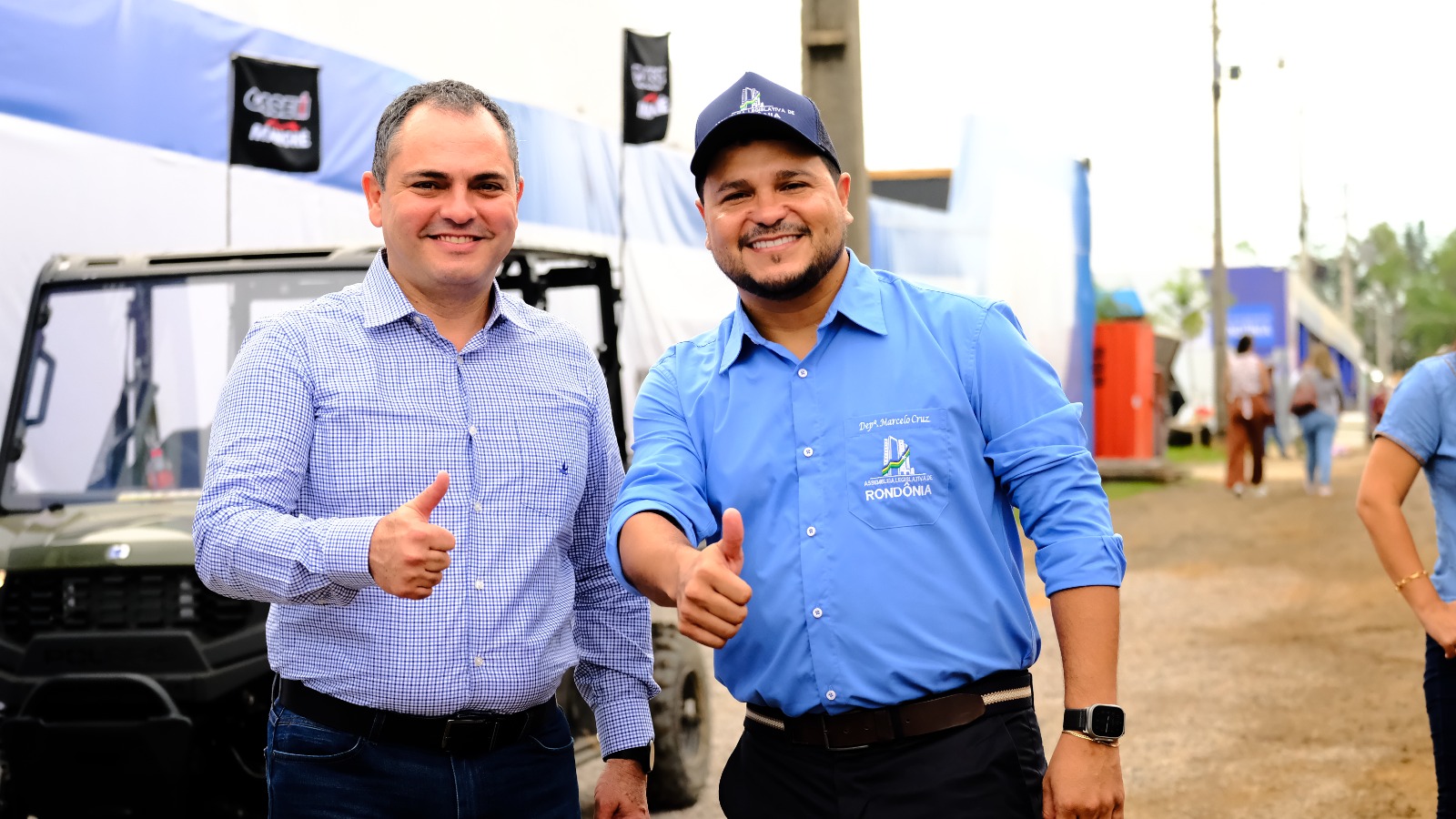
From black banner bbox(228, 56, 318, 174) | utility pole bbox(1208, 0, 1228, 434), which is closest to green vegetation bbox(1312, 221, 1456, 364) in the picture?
utility pole bbox(1208, 0, 1228, 434)

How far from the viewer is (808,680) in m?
2.84

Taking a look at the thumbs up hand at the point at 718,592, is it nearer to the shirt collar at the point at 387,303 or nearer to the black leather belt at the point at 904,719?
the black leather belt at the point at 904,719

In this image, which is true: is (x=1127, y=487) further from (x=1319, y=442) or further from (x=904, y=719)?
(x=904, y=719)

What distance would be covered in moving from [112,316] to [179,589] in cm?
142

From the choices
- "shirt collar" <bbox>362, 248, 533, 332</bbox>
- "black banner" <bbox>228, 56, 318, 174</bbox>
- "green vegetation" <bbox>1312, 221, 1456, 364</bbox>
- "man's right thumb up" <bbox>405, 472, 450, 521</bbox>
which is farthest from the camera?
"green vegetation" <bbox>1312, 221, 1456, 364</bbox>

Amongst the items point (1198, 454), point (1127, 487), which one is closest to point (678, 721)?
point (1127, 487)

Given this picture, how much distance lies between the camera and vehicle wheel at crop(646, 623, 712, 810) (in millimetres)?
6523

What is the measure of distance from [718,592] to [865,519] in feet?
1.57

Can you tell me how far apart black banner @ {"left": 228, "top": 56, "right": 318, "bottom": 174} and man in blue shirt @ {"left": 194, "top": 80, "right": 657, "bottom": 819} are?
9297 millimetres

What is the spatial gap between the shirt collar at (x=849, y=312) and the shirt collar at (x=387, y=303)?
0.49m

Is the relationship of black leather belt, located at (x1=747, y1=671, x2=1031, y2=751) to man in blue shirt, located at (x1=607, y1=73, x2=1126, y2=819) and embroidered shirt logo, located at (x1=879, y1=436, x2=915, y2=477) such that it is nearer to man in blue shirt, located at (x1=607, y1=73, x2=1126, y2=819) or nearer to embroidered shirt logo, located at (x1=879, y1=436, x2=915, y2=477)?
man in blue shirt, located at (x1=607, y1=73, x2=1126, y2=819)

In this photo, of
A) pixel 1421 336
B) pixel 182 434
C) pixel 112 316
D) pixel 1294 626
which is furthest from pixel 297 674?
pixel 1421 336

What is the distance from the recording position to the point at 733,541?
2.50 metres

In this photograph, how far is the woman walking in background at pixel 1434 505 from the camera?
4004mm
